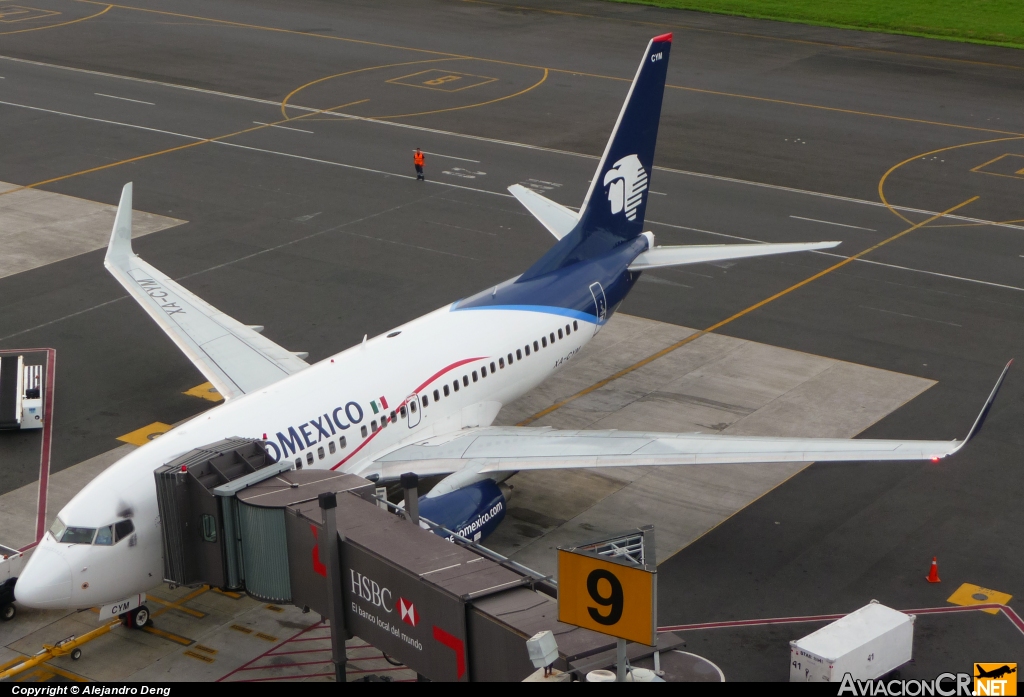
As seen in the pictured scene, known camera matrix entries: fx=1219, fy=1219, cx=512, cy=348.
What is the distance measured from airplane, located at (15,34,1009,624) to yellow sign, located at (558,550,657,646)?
1337cm

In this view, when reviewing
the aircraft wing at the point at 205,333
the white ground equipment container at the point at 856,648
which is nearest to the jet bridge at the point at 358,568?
the white ground equipment container at the point at 856,648

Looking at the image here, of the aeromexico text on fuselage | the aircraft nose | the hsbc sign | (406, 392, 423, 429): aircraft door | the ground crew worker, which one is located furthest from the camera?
the ground crew worker

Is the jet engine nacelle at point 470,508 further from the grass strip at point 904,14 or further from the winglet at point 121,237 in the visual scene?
the grass strip at point 904,14

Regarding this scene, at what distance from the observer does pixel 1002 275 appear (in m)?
54.5

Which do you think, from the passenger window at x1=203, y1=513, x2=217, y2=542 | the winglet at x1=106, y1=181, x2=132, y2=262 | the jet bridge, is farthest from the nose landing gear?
the winglet at x1=106, y1=181, x2=132, y2=262

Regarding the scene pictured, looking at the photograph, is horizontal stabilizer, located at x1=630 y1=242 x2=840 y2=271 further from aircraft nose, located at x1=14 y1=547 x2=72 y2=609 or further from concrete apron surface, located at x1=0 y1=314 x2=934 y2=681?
aircraft nose, located at x1=14 y1=547 x2=72 y2=609

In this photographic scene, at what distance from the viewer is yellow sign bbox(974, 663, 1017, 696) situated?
26.9 metres

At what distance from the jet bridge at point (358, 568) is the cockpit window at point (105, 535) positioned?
1.23 metres

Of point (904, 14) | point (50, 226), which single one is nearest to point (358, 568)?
point (50, 226)

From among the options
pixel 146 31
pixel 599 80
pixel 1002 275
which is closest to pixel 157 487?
pixel 1002 275

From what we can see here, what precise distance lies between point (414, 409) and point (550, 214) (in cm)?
1202

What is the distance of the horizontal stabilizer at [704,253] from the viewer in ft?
135

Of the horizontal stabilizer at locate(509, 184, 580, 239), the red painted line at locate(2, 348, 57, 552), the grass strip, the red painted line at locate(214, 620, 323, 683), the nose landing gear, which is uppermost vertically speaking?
the grass strip

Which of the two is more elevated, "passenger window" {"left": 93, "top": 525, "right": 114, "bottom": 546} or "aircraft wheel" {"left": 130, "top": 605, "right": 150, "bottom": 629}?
"passenger window" {"left": 93, "top": 525, "right": 114, "bottom": 546}
